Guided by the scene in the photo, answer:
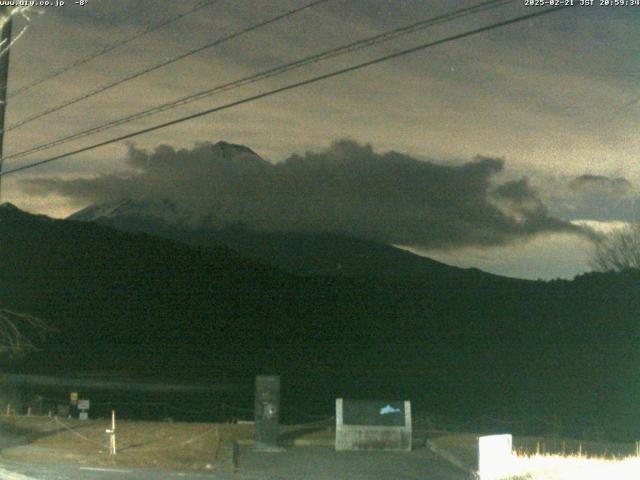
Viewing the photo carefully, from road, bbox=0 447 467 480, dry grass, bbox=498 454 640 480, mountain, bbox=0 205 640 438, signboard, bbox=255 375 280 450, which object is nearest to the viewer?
dry grass, bbox=498 454 640 480

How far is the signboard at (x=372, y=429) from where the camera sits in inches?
965

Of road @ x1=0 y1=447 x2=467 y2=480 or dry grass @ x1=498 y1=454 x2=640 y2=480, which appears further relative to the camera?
road @ x1=0 y1=447 x2=467 y2=480

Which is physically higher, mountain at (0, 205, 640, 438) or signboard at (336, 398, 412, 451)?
mountain at (0, 205, 640, 438)

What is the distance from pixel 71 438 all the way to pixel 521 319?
109868 mm

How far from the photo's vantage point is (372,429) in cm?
2470

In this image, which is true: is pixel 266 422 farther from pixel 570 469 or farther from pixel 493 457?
pixel 570 469

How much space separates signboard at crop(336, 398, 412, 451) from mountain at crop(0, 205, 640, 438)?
3307cm

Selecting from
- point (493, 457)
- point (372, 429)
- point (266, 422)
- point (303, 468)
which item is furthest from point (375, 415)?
point (493, 457)

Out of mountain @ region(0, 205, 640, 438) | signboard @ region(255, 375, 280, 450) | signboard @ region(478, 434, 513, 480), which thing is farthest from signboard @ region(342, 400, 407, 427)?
mountain @ region(0, 205, 640, 438)

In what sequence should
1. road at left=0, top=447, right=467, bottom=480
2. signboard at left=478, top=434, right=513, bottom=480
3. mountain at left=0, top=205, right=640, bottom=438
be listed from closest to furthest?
signboard at left=478, top=434, right=513, bottom=480
road at left=0, top=447, right=467, bottom=480
mountain at left=0, top=205, right=640, bottom=438

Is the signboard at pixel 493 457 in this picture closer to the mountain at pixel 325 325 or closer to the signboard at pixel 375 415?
the signboard at pixel 375 415

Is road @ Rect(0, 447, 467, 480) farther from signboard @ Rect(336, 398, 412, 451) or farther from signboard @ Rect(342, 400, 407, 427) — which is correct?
signboard @ Rect(342, 400, 407, 427)

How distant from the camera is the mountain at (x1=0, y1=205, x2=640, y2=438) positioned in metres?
79.8

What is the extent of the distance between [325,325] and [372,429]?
4814 inches
